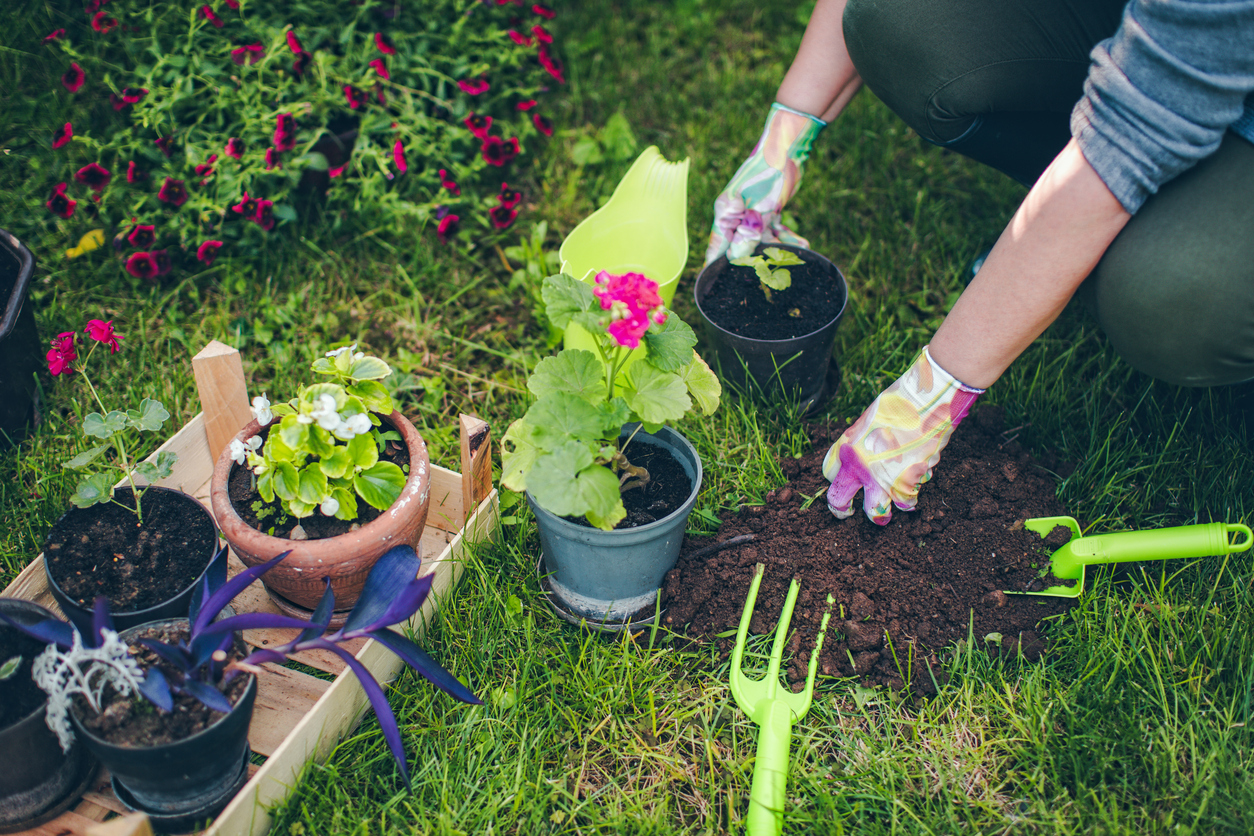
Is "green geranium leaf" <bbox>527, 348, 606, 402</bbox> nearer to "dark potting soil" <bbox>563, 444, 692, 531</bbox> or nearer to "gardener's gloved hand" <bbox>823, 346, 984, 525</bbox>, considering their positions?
"dark potting soil" <bbox>563, 444, 692, 531</bbox>

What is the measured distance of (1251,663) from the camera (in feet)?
4.32

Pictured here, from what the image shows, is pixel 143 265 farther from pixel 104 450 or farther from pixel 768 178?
pixel 768 178

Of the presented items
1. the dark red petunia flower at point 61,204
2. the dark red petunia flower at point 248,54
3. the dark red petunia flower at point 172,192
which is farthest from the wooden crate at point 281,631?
the dark red petunia flower at point 248,54

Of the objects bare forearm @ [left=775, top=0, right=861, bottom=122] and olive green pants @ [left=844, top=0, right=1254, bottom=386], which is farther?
bare forearm @ [left=775, top=0, right=861, bottom=122]

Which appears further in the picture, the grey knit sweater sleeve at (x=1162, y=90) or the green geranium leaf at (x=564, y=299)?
the green geranium leaf at (x=564, y=299)

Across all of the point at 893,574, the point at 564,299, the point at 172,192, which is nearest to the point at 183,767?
the point at 564,299

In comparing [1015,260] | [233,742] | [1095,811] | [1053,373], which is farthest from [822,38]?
[233,742]

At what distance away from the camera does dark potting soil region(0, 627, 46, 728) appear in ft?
3.66

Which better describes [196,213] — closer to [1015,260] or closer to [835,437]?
[835,437]

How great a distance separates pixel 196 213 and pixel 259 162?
0.22 meters

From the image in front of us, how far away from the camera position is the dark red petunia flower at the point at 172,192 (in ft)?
6.44

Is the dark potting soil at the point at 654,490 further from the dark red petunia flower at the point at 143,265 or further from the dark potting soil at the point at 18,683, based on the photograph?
the dark red petunia flower at the point at 143,265

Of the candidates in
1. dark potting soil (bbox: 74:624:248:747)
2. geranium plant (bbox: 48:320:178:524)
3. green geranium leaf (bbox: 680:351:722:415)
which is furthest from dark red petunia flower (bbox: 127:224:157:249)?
green geranium leaf (bbox: 680:351:722:415)

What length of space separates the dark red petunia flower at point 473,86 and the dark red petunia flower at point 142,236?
861 millimetres
